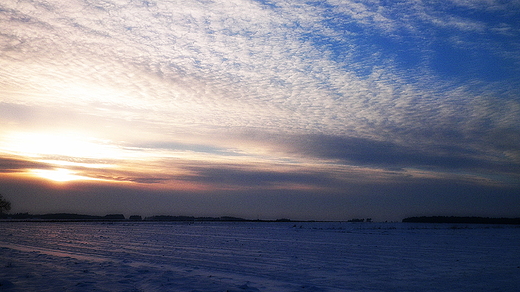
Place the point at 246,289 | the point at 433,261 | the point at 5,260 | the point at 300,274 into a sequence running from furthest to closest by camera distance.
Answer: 1. the point at 433,261
2. the point at 5,260
3. the point at 300,274
4. the point at 246,289

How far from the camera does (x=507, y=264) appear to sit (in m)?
17.3

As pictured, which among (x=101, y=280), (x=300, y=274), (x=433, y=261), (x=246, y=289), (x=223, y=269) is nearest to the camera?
(x=246, y=289)

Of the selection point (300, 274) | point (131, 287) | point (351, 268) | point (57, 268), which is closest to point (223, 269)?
point (300, 274)

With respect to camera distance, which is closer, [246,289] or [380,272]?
[246,289]

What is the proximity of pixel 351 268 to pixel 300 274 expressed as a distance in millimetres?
2995

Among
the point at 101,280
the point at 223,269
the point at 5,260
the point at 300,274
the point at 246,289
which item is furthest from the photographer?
the point at 5,260

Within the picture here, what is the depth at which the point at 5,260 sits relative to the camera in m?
16.8

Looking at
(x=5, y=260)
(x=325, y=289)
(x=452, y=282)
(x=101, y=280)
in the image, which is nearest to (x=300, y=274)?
(x=325, y=289)

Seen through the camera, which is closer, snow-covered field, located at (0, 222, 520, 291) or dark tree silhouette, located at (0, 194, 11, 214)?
snow-covered field, located at (0, 222, 520, 291)

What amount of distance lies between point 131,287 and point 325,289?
6.37 metres

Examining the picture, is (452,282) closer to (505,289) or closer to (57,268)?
(505,289)

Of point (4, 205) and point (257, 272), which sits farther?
point (4, 205)

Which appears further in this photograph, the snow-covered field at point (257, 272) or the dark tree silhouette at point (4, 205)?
the dark tree silhouette at point (4, 205)

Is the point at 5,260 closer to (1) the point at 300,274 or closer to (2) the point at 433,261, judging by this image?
(1) the point at 300,274
